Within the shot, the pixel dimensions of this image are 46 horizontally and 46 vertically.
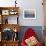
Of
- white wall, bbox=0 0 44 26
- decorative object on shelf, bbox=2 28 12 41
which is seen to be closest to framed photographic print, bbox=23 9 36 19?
white wall, bbox=0 0 44 26

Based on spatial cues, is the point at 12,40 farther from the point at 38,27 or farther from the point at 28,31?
the point at 38,27

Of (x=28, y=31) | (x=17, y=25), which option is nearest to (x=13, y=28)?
(x=17, y=25)

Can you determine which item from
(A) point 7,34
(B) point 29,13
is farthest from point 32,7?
(A) point 7,34

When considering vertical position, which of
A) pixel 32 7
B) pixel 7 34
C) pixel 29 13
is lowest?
pixel 7 34

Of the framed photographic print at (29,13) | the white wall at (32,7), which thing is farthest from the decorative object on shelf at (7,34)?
the framed photographic print at (29,13)

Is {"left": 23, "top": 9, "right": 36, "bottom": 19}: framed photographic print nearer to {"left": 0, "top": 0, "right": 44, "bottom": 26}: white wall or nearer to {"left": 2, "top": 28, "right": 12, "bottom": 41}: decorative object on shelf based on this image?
{"left": 0, "top": 0, "right": 44, "bottom": 26}: white wall

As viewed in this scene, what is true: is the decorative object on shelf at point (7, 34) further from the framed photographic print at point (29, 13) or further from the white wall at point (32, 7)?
the framed photographic print at point (29, 13)

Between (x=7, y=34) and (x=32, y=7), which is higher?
(x=32, y=7)

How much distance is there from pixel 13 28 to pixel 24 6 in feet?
3.07

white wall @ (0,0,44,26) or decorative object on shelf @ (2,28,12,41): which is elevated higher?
white wall @ (0,0,44,26)

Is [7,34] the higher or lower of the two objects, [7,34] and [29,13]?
the lower

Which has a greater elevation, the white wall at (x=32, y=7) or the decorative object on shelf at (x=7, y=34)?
the white wall at (x=32, y=7)

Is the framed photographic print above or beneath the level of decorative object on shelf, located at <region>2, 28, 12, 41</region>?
above

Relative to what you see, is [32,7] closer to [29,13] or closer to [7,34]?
[29,13]
